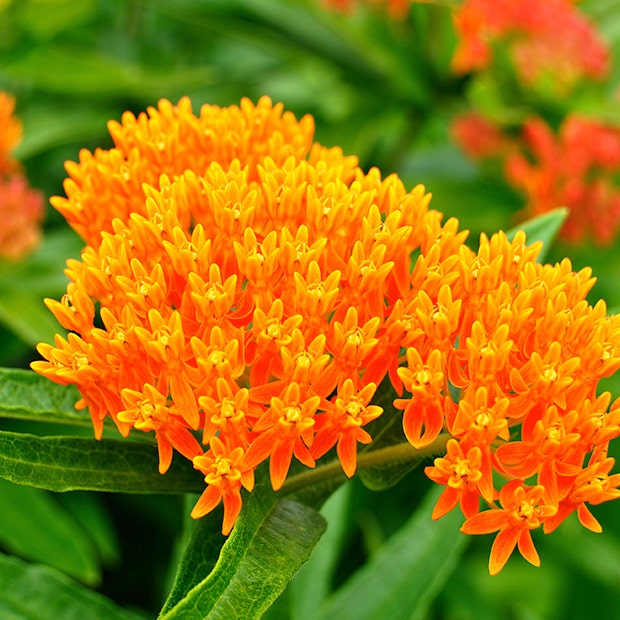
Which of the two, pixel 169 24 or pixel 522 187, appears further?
pixel 169 24

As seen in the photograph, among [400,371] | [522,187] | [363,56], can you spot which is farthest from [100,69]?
[400,371]

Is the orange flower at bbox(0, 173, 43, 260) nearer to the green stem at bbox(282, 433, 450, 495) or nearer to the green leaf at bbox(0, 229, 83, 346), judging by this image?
the green leaf at bbox(0, 229, 83, 346)

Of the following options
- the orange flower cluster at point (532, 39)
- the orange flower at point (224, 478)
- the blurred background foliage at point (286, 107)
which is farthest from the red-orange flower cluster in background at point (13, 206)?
the orange flower cluster at point (532, 39)

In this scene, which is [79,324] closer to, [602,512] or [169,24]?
[602,512]

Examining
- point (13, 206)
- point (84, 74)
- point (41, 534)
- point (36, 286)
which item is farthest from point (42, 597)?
point (84, 74)

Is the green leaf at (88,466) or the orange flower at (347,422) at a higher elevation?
the orange flower at (347,422)

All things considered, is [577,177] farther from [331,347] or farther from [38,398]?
[38,398]

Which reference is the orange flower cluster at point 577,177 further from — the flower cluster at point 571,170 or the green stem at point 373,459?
the green stem at point 373,459
